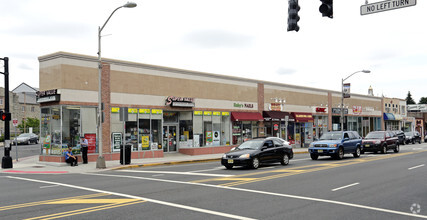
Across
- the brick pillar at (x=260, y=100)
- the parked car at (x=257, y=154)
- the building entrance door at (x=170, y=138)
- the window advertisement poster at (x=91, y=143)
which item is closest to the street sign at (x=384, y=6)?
the parked car at (x=257, y=154)

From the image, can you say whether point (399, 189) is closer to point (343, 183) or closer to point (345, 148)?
point (343, 183)

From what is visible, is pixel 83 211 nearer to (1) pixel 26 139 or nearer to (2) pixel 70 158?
(2) pixel 70 158

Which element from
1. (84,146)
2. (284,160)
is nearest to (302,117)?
(284,160)

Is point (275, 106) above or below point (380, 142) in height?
above

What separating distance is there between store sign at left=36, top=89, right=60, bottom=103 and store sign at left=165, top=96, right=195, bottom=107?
25.3 ft

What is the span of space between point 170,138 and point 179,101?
2.90m

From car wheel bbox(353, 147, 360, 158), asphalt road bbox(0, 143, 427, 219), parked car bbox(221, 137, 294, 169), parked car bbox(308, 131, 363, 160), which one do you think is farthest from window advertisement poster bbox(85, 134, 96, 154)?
car wheel bbox(353, 147, 360, 158)

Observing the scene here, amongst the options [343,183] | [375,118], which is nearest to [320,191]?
[343,183]

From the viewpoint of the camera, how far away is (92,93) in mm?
23828

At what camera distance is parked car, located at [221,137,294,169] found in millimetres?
18188

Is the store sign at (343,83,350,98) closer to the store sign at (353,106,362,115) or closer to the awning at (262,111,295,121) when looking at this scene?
the awning at (262,111,295,121)

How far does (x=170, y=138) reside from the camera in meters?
28.8

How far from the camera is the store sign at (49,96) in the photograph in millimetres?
22188

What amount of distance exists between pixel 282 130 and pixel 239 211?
3067 centimetres
